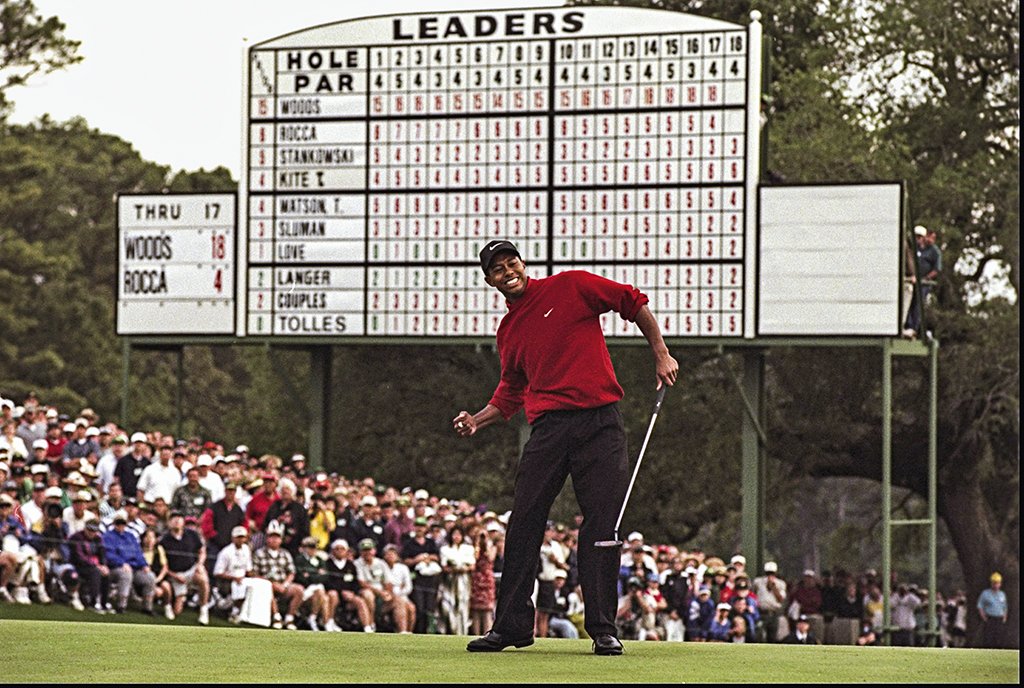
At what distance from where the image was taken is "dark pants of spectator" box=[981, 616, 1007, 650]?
33625mm

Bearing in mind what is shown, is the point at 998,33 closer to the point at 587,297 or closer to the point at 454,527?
the point at 454,527

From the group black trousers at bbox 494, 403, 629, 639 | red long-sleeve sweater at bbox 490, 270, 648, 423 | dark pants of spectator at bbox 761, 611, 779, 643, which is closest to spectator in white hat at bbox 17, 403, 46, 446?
dark pants of spectator at bbox 761, 611, 779, 643

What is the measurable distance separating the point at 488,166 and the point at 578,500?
653 inches

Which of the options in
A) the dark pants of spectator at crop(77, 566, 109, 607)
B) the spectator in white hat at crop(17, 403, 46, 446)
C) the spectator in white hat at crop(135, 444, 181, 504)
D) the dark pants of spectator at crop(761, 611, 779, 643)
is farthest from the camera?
the dark pants of spectator at crop(761, 611, 779, 643)

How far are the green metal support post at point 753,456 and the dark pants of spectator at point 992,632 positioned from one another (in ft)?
29.4

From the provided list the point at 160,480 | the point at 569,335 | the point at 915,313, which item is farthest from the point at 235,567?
the point at 569,335

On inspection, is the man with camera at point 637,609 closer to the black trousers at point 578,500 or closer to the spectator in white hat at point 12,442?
the spectator in white hat at point 12,442

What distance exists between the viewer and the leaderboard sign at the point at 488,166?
24328 mm

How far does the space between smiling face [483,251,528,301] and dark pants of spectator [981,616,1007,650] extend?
2648 cm

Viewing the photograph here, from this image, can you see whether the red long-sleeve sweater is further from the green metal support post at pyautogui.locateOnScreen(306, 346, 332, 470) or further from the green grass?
the green metal support post at pyautogui.locateOnScreen(306, 346, 332, 470)

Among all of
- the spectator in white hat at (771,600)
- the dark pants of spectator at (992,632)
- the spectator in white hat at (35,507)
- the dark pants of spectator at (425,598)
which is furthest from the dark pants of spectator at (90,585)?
the dark pants of spectator at (992,632)

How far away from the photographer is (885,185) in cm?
2430

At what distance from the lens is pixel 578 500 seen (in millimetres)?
8781

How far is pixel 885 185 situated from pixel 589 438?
1629cm
